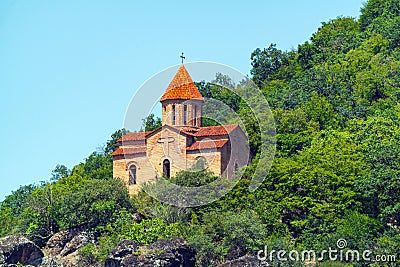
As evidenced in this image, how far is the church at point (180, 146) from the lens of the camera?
53.4 metres

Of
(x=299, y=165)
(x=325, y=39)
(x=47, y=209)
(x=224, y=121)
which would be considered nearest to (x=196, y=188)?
(x=299, y=165)

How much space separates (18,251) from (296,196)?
14.9m

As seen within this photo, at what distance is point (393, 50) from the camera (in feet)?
234

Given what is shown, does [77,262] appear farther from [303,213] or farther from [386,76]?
[386,76]

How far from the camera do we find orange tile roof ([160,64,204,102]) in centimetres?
5534

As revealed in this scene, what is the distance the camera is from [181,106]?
55.2 metres

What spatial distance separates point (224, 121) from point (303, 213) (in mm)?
17835

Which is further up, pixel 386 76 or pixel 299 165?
pixel 386 76
